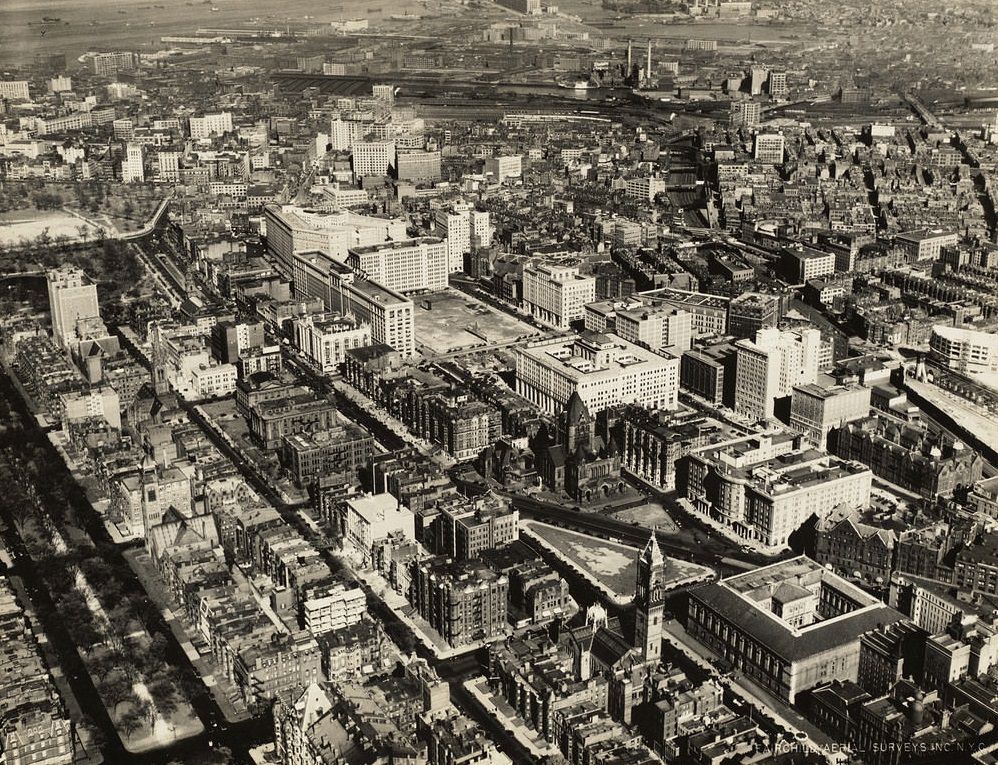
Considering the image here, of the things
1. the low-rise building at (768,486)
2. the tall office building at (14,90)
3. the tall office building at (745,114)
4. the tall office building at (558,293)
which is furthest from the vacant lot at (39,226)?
the tall office building at (745,114)

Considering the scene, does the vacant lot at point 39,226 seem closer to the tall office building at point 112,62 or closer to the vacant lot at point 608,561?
the tall office building at point 112,62

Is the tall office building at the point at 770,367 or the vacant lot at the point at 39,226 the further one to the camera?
the vacant lot at the point at 39,226

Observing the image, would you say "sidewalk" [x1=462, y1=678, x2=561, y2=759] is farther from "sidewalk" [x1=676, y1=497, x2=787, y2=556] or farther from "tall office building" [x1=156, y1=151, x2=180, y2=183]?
"tall office building" [x1=156, y1=151, x2=180, y2=183]

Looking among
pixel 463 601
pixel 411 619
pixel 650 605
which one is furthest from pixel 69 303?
pixel 650 605

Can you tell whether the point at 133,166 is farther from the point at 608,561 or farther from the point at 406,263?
the point at 608,561

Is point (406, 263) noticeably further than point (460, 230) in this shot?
No

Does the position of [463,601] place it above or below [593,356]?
below
